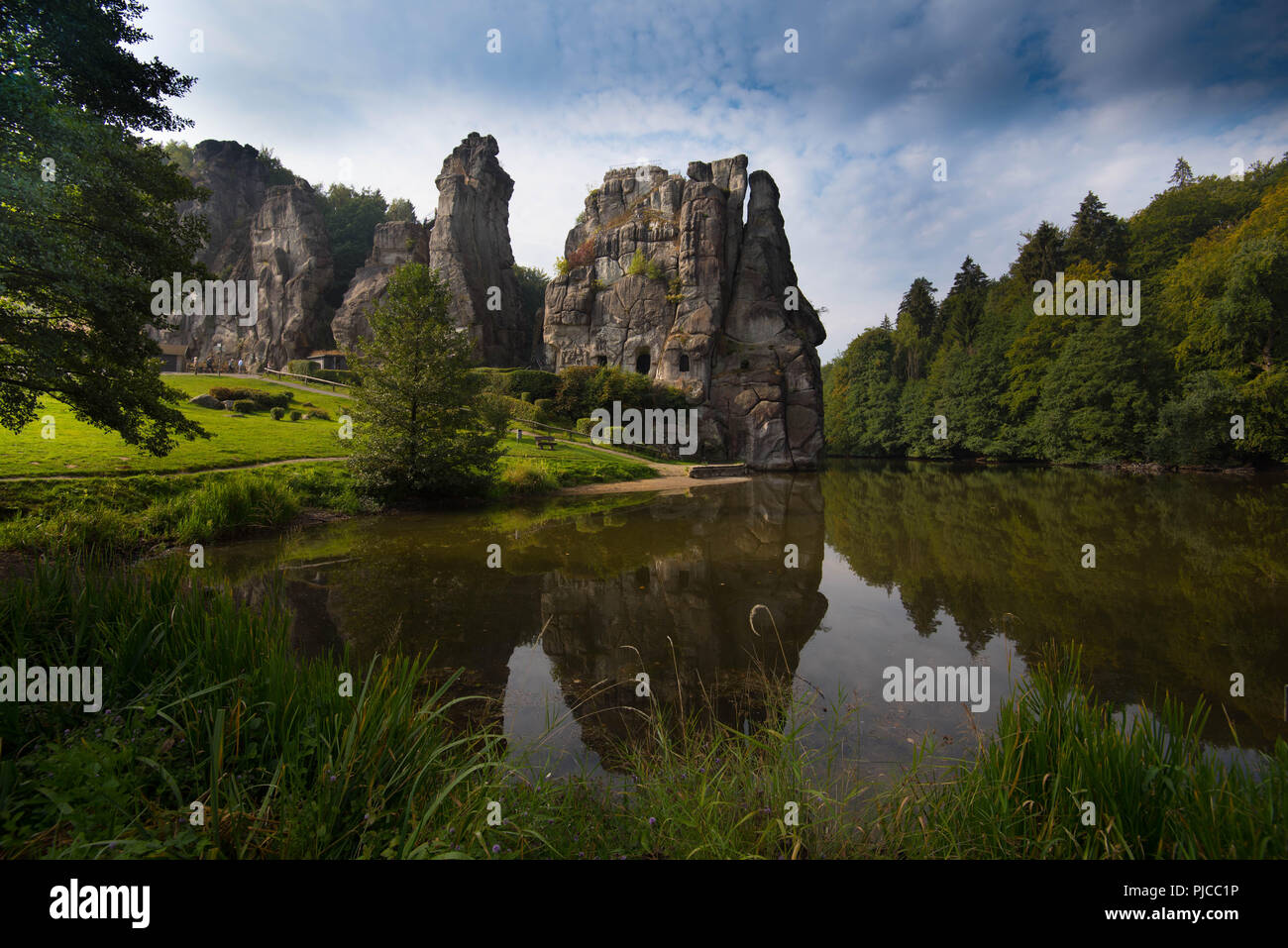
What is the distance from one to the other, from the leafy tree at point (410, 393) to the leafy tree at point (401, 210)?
63.5m

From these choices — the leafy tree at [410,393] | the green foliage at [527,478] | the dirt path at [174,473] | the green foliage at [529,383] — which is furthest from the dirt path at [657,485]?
the green foliage at [529,383]

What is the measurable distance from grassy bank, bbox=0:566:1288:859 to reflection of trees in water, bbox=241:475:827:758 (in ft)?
3.75

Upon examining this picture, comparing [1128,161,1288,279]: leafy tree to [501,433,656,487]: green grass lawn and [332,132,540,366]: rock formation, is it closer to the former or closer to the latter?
[501,433,656,487]: green grass lawn

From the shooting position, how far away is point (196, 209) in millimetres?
61062

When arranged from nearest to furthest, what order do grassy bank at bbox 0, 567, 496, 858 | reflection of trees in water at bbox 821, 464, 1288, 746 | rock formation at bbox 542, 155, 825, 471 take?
grassy bank at bbox 0, 567, 496, 858
reflection of trees in water at bbox 821, 464, 1288, 746
rock formation at bbox 542, 155, 825, 471

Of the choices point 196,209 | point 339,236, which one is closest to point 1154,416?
point 339,236

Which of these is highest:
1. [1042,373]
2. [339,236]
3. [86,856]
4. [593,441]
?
[339,236]

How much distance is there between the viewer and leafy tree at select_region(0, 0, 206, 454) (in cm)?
712

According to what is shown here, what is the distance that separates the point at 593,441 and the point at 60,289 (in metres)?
28.3

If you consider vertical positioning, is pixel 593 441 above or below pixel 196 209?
below

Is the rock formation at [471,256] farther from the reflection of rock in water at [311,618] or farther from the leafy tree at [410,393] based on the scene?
the reflection of rock in water at [311,618]

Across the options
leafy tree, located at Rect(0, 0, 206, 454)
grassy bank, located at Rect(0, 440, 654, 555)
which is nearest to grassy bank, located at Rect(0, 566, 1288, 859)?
grassy bank, located at Rect(0, 440, 654, 555)
